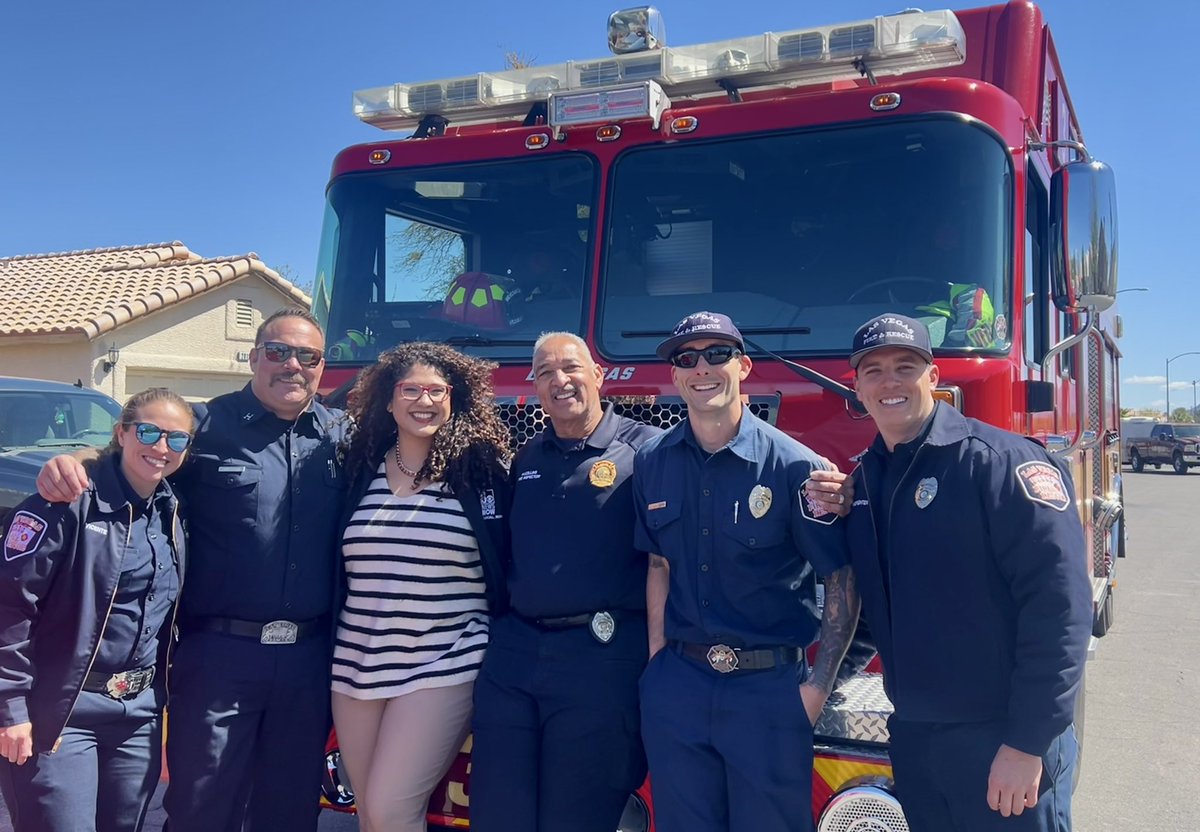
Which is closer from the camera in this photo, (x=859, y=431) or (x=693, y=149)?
(x=859, y=431)

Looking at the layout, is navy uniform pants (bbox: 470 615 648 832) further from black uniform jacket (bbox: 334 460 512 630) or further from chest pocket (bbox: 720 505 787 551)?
chest pocket (bbox: 720 505 787 551)

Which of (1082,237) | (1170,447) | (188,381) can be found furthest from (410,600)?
(1170,447)

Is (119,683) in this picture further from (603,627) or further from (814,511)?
(814,511)

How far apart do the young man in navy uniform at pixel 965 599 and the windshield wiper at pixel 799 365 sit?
0.56m

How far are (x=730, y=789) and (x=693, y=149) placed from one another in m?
2.13

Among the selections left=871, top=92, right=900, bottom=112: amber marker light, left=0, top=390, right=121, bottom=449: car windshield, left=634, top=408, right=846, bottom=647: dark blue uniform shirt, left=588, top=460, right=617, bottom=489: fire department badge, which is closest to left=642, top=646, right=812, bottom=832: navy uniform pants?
left=634, top=408, right=846, bottom=647: dark blue uniform shirt

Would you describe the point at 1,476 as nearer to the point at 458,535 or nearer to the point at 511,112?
the point at 511,112

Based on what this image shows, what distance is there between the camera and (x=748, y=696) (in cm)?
238

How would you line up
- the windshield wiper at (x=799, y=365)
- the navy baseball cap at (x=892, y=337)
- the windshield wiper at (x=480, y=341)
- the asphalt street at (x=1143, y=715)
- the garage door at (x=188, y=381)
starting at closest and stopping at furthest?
the navy baseball cap at (x=892, y=337), the windshield wiper at (x=799, y=365), the windshield wiper at (x=480, y=341), the asphalt street at (x=1143, y=715), the garage door at (x=188, y=381)

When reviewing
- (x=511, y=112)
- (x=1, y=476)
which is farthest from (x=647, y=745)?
(x=1, y=476)

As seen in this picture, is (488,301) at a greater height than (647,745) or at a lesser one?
greater

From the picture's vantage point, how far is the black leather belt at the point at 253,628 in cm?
277

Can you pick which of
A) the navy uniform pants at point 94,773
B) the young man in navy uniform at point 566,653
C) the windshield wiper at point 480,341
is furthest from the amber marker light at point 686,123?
the navy uniform pants at point 94,773

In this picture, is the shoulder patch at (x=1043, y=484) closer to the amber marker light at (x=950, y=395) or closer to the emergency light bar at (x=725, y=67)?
the amber marker light at (x=950, y=395)
